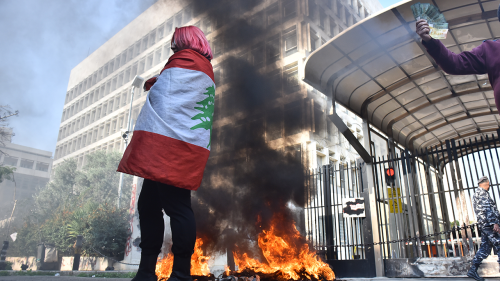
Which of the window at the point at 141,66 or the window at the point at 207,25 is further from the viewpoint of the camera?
the window at the point at 141,66

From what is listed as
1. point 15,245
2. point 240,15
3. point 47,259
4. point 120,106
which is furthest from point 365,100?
point 120,106

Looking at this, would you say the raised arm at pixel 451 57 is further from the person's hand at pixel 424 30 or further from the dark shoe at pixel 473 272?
the dark shoe at pixel 473 272

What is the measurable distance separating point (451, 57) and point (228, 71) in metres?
5.71

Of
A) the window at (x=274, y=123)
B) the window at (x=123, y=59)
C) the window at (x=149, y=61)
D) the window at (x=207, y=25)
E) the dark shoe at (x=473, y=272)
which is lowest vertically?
the dark shoe at (x=473, y=272)

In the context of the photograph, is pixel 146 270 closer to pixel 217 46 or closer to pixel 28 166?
pixel 217 46

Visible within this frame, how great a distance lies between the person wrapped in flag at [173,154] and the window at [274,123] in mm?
5572

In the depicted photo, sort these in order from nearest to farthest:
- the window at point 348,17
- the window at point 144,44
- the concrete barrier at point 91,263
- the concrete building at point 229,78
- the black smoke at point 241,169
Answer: the black smoke at point 241,169
the concrete building at point 229,78
the concrete barrier at point 91,263
the window at point 348,17
the window at point 144,44

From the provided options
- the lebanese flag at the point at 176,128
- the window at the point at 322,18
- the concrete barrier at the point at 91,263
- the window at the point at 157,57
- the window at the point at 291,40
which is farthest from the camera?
the window at the point at 157,57

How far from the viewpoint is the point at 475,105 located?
7746 millimetres

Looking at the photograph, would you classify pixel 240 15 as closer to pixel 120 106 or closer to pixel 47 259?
pixel 47 259

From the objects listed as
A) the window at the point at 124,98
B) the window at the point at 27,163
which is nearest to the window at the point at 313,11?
the window at the point at 124,98

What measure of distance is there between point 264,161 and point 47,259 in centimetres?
1960

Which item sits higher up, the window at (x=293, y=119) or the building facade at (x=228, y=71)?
the building facade at (x=228, y=71)

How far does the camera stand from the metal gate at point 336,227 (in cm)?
630
